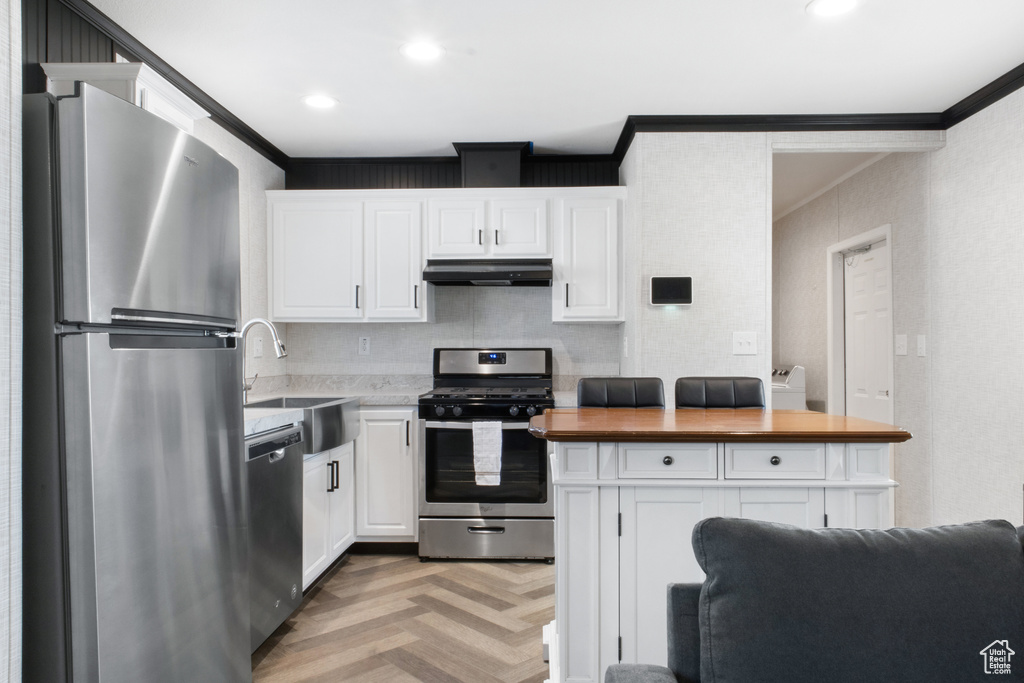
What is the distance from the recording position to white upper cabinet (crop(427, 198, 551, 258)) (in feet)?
11.7

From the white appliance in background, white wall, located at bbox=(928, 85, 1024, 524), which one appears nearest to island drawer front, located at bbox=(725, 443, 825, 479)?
white wall, located at bbox=(928, 85, 1024, 524)

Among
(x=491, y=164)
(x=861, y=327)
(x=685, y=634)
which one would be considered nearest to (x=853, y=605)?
(x=685, y=634)

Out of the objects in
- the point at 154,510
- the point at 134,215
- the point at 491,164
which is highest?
the point at 491,164

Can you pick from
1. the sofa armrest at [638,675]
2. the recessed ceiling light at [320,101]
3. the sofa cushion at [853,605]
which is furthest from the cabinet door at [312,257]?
the sofa cushion at [853,605]

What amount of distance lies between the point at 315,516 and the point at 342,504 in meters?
0.40

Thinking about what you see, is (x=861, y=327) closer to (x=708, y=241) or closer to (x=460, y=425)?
(x=708, y=241)

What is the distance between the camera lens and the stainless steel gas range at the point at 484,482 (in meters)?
3.31

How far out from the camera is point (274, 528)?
2.34 metres

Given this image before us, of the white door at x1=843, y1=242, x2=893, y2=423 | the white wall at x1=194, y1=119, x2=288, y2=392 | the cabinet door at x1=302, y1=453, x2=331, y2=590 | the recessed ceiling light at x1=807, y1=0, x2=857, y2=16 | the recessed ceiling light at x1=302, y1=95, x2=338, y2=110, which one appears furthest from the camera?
the white door at x1=843, y1=242, x2=893, y2=423

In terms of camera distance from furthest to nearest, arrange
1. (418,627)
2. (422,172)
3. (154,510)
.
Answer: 1. (422,172)
2. (418,627)
3. (154,510)

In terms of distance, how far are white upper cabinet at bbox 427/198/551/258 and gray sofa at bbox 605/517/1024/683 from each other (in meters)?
2.79

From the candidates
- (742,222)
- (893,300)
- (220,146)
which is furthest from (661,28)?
(893,300)

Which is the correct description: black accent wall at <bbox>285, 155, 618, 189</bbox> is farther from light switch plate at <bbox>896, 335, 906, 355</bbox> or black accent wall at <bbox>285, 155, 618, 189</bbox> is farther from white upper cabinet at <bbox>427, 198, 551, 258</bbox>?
light switch plate at <bbox>896, 335, 906, 355</bbox>

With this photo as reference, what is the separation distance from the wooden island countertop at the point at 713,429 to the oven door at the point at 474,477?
1257 millimetres
